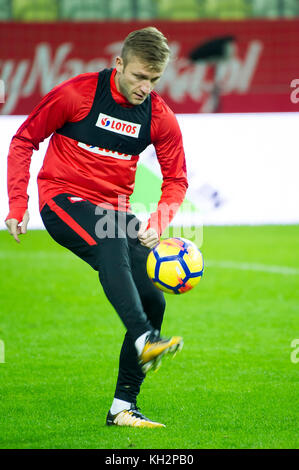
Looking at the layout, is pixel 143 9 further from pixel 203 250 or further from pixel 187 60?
pixel 203 250

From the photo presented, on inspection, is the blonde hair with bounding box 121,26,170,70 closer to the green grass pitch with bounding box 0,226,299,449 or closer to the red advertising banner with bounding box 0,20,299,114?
the green grass pitch with bounding box 0,226,299,449

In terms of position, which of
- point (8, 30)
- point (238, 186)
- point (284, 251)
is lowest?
point (284, 251)

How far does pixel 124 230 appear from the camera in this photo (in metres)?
4.14

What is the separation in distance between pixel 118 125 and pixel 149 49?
1.66 feet

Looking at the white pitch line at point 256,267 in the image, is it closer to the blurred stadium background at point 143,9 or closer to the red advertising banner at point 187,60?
the red advertising banner at point 187,60

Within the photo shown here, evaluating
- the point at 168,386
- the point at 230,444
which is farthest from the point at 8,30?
the point at 230,444

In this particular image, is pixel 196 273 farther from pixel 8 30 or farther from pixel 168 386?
pixel 8 30

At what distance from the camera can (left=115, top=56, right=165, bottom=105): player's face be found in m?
3.92

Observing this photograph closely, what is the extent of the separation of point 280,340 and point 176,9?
14.0 metres

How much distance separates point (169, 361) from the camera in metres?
6.03

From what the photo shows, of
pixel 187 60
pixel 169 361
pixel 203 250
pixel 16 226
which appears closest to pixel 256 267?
pixel 203 250

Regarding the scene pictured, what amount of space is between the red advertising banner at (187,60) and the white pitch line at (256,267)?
7.08 m

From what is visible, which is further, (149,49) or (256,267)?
(256,267)

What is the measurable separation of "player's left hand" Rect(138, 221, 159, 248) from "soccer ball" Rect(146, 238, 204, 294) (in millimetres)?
82
